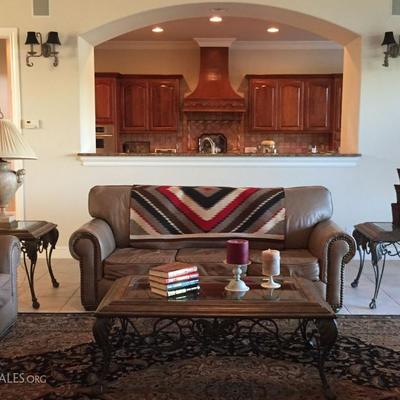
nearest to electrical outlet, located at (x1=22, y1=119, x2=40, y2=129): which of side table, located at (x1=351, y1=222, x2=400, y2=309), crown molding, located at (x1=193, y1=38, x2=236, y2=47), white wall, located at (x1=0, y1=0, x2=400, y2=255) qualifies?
white wall, located at (x1=0, y1=0, x2=400, y2=255)

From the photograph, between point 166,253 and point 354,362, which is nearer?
point 354,362

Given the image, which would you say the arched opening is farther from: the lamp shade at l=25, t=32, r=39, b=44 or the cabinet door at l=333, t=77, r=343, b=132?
the cabinet door at l=333, t=77, r=343, b=132

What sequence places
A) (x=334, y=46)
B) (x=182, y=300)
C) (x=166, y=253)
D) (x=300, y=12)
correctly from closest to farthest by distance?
1. (x=182, y=300)
2. (x=166, y=253)
3. (x=300, y=12)
4. (x=334, y=46)

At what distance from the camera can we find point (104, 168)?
18.1ft

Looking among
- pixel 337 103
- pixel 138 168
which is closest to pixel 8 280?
pixel 138 168

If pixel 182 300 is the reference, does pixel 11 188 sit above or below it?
above

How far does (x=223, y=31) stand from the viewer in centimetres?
795

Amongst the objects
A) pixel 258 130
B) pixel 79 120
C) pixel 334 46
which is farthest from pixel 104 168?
pixel 334 46

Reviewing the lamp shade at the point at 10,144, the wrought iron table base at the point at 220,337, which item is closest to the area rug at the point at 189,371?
the wrought iron table base at the point at 220,337

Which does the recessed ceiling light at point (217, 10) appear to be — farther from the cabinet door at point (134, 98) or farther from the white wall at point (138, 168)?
the cabinet door at point (134, 98)

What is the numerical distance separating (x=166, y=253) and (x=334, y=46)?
617 centimetres

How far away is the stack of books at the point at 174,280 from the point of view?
9.04 feet

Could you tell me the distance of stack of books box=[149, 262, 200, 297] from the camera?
275 cm

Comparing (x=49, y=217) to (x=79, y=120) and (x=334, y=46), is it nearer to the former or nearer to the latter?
(x=79, y=120)
